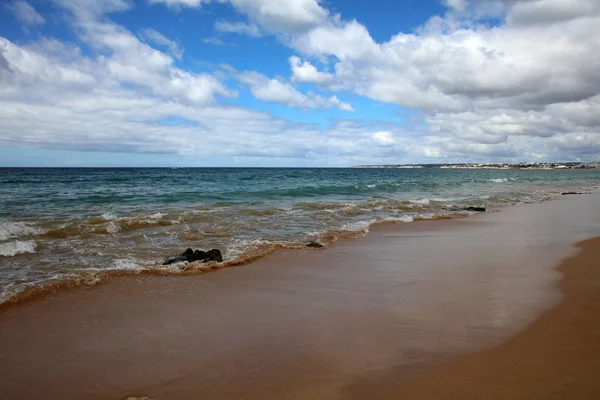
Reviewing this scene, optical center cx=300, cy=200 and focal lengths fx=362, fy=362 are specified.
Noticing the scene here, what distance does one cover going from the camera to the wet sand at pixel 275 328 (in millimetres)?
3664

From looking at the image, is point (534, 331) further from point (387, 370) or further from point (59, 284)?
point (59, 284)

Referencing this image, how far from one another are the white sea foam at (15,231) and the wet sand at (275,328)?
706cm

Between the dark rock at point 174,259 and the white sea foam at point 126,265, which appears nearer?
the white sea foam at point 126,265

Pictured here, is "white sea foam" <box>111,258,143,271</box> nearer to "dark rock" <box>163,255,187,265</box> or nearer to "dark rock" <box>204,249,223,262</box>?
"dark rock" <box>163,255,187,265</box>

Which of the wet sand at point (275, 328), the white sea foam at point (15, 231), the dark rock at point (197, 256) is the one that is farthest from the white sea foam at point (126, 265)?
the white sea foam at point (15, 231)

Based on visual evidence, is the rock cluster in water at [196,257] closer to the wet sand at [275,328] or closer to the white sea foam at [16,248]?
the wet sand at [275,328]

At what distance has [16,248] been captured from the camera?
30.7ft

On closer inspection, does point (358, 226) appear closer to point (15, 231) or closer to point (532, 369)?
point (532, 369)

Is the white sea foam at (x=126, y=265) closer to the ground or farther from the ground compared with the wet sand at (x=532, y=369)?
closer to the ground

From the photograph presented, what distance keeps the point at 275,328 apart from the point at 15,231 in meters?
11.3

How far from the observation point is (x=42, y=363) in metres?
4.12

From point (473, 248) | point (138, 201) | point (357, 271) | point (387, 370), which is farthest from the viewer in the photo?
point (138, 201)

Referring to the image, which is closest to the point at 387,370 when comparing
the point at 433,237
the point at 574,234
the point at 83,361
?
the point at 83,361

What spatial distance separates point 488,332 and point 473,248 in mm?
5814
